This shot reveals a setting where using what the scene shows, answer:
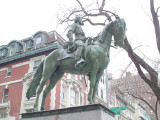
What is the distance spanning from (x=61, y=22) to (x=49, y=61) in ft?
34.8

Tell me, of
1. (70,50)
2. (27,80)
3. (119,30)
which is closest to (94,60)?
(70,50)

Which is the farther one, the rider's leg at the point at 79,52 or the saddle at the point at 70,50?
the saddle at the point at 70,50

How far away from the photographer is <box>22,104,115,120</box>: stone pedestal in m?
6.31

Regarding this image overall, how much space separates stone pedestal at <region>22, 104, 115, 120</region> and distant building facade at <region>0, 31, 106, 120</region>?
19.3 meters

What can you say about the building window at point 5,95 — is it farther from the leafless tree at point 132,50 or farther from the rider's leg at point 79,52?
the rider's leg at point 79,52

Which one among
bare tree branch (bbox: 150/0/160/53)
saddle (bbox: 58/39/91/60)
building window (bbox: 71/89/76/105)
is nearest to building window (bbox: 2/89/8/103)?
building window (bbox: 71/89/76/105)

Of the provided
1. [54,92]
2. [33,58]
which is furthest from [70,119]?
[33,58]

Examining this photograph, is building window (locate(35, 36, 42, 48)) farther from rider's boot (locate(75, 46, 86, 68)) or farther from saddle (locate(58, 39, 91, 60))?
rider's boot (locate(75, 46, 86, 68))

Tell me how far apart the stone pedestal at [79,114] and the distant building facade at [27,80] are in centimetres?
1931

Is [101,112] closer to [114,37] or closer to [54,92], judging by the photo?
[114,37]

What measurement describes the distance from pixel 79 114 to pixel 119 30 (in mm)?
3031

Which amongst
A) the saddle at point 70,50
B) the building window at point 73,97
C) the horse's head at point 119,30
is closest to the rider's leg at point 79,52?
the saddle at point 70,50

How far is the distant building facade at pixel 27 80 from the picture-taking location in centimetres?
2778

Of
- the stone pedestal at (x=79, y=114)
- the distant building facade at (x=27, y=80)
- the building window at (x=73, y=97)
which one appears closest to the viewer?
the stone pedestal at (x=79, y=114)
